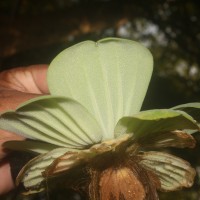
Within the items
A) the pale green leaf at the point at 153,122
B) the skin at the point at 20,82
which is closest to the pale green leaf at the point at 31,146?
the pale green leaf at the point at 153,122

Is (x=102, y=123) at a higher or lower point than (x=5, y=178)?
higher

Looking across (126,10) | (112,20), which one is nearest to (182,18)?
(126,10)

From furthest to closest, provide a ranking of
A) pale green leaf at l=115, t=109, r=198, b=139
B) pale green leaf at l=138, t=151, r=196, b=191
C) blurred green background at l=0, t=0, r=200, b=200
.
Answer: blurred green background at l=0, t=0, r=200, b=200, pale green leaf at l=138, t=151, r=196, b=191, pale green leaf at l=115, t=109, r=198, b=139

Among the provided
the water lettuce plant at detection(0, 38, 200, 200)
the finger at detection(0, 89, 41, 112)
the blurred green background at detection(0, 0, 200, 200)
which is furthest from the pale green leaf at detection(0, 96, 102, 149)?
the blurred green background at detection(0, 0, 200, 200)

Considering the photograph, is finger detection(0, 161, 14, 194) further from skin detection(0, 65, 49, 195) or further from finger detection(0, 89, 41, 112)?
finger detection(0, 89, 41, 112)

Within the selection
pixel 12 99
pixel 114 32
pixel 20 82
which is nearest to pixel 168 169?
pixel 12 99

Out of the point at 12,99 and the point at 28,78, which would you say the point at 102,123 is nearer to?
the point at 12,99
